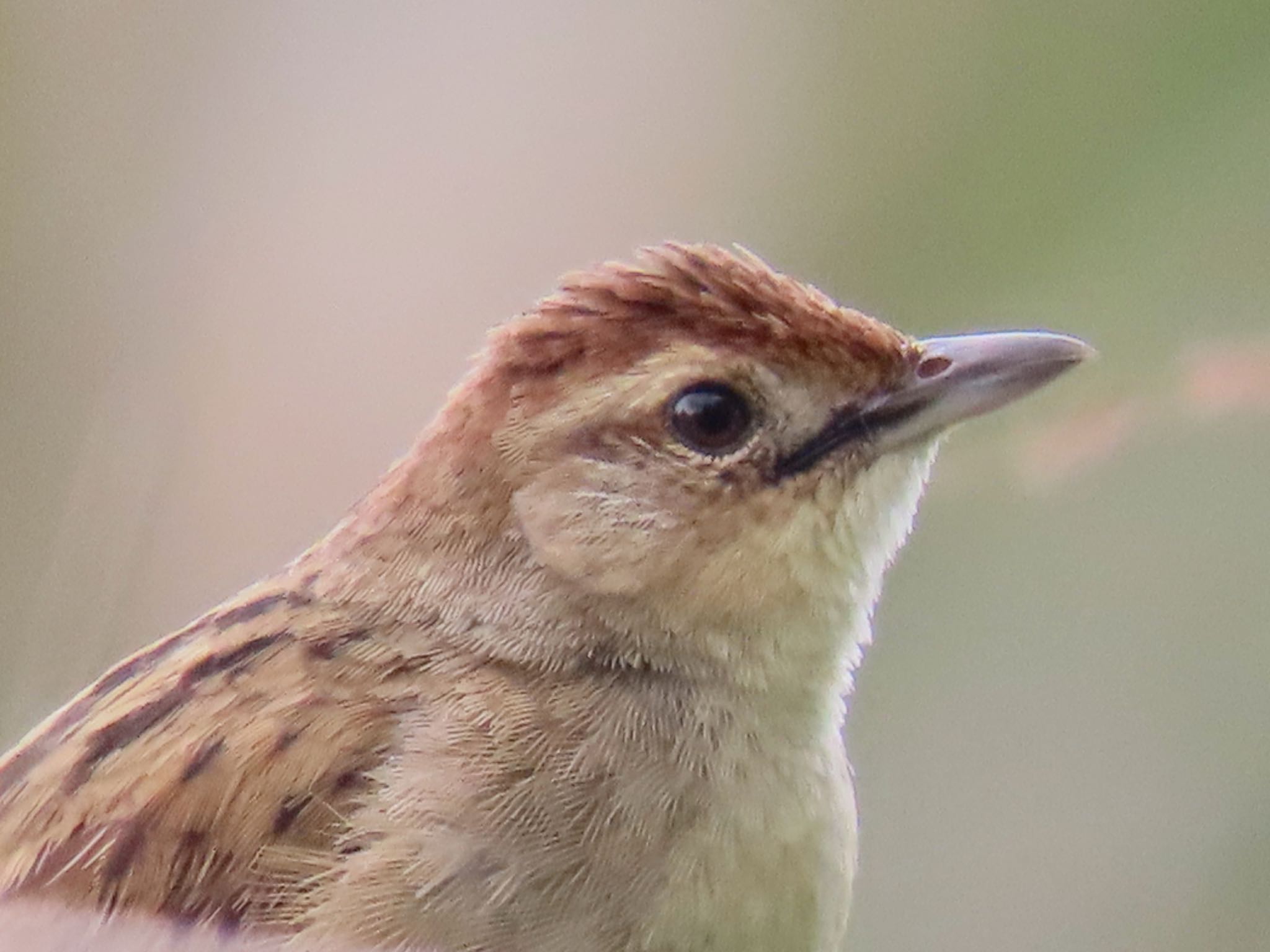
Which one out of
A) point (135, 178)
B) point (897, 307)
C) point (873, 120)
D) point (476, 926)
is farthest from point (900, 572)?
point (135, 178)

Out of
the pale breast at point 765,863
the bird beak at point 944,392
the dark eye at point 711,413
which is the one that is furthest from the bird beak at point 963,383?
the pale breast at point 765,863

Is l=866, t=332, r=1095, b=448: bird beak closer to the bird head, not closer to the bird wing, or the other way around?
the bird head

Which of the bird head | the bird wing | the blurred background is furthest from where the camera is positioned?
the blurred background

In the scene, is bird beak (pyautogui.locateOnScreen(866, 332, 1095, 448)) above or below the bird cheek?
above

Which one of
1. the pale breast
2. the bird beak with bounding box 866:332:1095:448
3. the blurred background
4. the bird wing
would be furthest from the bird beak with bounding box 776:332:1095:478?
the bird wing

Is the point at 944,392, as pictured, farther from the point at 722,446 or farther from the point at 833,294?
the point at 833,294

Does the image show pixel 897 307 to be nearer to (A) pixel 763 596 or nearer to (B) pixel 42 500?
(A) pixel 763 596

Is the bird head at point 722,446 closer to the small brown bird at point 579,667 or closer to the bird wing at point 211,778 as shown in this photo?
the small brown bird at point 579,667
